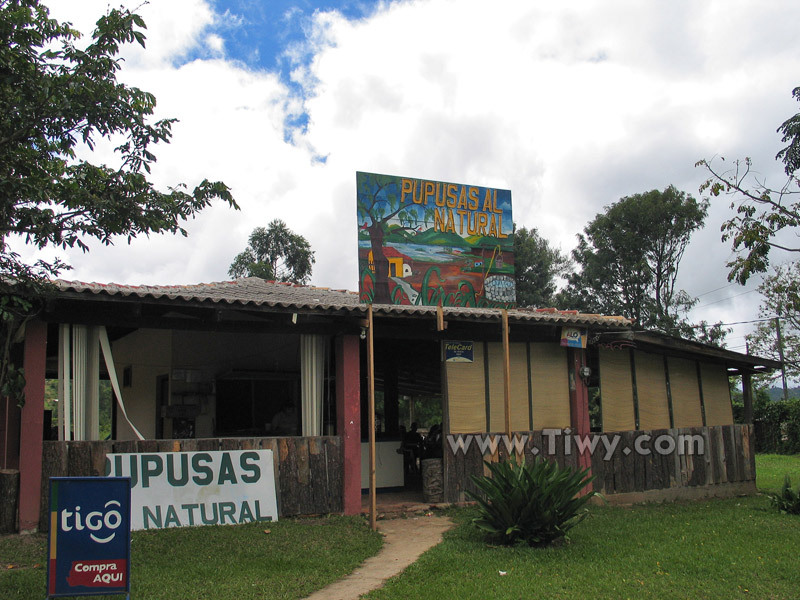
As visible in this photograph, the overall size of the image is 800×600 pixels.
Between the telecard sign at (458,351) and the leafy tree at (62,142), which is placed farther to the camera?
the telecard sign at (458,351)

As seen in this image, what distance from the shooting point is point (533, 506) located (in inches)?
310

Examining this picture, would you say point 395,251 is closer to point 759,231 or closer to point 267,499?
point 267,499

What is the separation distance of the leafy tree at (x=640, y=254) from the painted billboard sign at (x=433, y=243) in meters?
19.4

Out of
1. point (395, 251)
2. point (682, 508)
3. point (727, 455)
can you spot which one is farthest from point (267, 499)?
point (727, 455)

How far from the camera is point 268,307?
8.89 meters

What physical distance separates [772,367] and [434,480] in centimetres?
741

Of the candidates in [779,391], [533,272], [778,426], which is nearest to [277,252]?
[533,272]

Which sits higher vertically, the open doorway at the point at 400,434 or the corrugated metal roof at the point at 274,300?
the corrugated metal roof at the point at 274,300

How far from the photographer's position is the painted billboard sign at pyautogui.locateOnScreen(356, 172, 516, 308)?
33.3 ft

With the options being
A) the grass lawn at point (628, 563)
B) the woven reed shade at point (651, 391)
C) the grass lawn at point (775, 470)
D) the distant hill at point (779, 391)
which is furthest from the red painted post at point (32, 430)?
the distant hill at point (779, 391)

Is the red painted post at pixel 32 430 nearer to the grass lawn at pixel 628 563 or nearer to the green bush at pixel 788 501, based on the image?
the grass lawn at pixel 628 563

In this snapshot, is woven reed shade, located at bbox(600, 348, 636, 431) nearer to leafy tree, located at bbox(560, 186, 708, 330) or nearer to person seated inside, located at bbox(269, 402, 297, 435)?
person seated inside, located at bbox(269, 402, 297, 435)

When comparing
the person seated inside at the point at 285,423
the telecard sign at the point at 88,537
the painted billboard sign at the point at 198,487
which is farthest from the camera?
the person seated inside at the point at 285,423

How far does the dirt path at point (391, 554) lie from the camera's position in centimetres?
641
